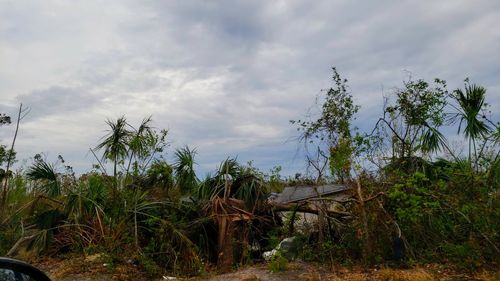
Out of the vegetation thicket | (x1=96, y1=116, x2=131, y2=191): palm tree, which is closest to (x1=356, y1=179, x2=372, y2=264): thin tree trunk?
the vegetation thicket

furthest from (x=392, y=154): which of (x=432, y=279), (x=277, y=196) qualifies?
(x=432, y=279)

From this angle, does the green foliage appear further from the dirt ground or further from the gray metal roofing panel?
the gray metal roofing panel

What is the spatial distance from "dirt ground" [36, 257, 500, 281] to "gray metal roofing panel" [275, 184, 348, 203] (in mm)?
1996

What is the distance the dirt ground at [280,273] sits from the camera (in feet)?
23.7

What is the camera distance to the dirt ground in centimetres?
722

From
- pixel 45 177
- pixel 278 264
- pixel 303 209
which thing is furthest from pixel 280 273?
pixel 45 177

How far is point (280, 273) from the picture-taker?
26.8 ft

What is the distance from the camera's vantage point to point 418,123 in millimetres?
12008

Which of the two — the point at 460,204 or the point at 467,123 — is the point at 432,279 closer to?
the point at 460,204

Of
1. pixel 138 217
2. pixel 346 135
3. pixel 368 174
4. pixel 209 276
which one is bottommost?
pixel 209 276

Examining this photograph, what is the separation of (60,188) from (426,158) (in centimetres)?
868

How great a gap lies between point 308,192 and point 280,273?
10.6ft

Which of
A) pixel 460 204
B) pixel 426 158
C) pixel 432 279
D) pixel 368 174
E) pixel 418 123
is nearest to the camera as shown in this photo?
pixel 432 279

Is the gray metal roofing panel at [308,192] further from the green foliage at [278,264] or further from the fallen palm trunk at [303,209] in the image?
the green foliage at [278,264]
